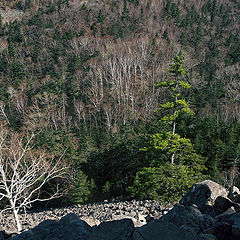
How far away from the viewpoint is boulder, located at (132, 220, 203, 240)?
3121 mm

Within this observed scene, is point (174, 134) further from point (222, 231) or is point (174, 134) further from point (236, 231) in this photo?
point (236, 231)

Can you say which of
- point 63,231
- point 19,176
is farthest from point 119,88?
point 63,231

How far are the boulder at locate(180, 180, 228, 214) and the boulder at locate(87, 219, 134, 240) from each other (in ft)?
10.9

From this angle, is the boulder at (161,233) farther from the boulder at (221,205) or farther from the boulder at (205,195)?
the boulder at (205,195)

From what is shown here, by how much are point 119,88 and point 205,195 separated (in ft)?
158

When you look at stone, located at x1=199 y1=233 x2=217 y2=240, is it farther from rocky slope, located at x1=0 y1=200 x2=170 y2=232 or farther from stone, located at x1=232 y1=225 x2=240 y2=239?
rocky slope, located at x1=0 y1=200 x2=170 y2=232

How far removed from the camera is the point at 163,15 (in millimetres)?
81062

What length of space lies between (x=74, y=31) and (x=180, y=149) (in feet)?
238

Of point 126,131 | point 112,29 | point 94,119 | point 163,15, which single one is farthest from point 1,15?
point 126,131

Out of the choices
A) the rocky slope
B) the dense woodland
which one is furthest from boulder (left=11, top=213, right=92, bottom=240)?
the dense woodland

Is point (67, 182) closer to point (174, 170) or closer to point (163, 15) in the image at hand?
point (174, 170)

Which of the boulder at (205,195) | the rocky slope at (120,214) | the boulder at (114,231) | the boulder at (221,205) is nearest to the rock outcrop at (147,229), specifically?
the boulder at (114,231)

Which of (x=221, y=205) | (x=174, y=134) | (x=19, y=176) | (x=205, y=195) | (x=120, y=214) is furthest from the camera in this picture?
(x=120, y=214)

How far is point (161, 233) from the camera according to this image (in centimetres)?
318
